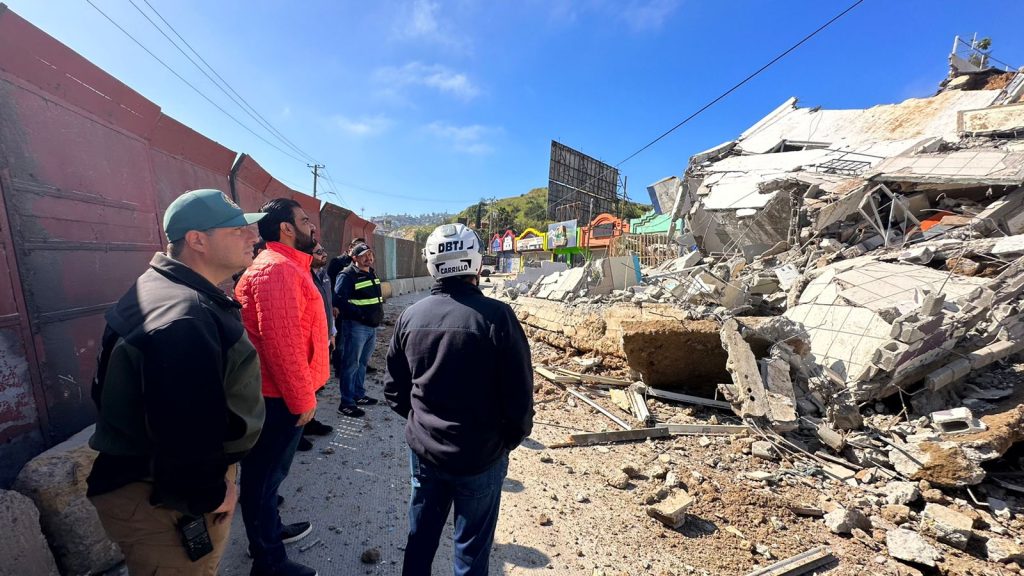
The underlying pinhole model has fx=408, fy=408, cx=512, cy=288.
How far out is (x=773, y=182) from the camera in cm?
1148

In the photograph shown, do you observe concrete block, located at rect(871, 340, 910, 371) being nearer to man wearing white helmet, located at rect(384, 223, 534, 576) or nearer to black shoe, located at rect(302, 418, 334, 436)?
man wearing white helmet, located at rect(384, 223, 534, 576)

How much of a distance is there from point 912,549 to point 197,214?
4726mm

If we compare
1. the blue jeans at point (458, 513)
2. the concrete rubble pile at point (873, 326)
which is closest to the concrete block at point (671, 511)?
the concrete rubble pile at point (873, 326)

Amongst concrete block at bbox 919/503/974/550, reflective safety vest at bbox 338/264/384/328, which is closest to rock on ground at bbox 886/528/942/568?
concrete block at bbox 919/503/974/550

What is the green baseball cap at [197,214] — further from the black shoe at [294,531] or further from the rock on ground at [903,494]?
the rock on ground at [903,494]

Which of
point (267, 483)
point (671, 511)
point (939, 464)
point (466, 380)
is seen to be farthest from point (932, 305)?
point (267, 483)

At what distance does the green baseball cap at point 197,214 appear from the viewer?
1580 mm

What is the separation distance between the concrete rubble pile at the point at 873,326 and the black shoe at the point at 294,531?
12.9ft

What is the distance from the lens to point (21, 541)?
170cm

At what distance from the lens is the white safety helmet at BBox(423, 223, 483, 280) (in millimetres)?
1948

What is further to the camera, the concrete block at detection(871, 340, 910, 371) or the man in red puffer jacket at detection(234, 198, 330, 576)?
the concrete block at detection(871, 340, 910, 371)

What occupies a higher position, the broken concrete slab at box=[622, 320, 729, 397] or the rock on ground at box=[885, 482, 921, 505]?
the broken concrete slab at box=[622, 320, 729, 397]

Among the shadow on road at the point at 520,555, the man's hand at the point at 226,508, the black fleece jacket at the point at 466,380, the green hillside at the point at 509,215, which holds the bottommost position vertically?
the shadow on road at the point at 520,555

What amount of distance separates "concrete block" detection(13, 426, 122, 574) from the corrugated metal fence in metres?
0.23
